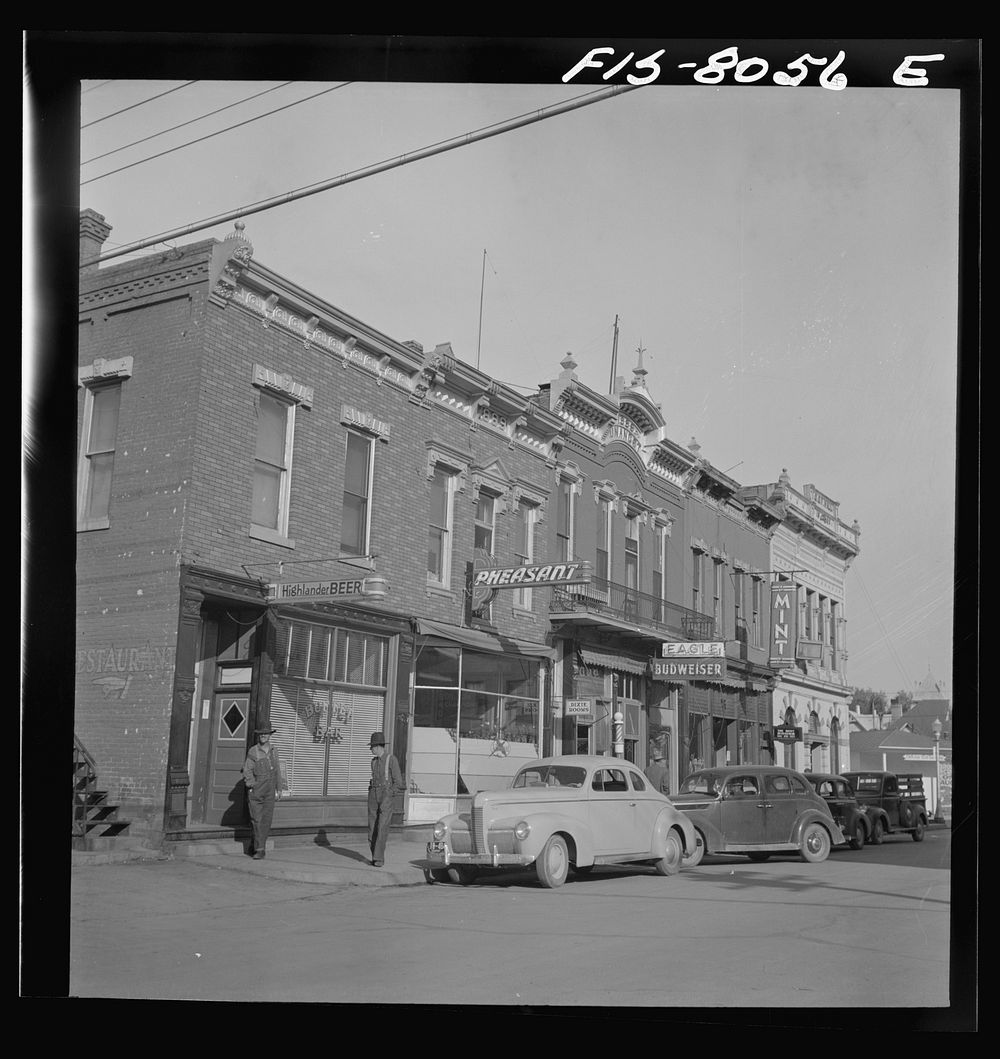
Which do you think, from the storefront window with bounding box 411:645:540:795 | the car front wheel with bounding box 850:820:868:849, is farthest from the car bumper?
the car front wheel with bounding box 850:820:868:849

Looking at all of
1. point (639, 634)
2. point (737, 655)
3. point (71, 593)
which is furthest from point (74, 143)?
point (737, 655)

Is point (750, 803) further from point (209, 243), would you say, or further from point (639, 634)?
point (209, 243)

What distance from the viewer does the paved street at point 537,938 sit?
803cm

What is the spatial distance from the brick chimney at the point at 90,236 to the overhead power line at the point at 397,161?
0.25 ft

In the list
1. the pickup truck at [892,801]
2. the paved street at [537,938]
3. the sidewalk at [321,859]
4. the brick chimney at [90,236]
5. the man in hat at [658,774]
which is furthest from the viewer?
the man in hat at [658,774]

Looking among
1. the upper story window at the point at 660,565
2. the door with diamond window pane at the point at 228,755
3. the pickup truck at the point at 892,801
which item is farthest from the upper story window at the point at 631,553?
the door with diamond window pane at the point at 228,755

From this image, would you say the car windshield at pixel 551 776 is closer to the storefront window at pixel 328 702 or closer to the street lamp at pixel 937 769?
the storefront window at pixel 328 702

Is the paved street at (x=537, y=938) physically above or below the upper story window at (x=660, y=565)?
below

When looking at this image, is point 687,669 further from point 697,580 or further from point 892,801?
point 892,801

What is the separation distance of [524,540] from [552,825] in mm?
2779

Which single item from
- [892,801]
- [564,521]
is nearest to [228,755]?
[564,521]

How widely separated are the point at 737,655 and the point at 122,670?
18.5ft

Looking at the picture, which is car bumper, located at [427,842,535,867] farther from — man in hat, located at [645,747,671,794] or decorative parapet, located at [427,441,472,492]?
decorative parapet, located at [427,441,472,492]

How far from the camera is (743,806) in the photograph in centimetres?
1028
